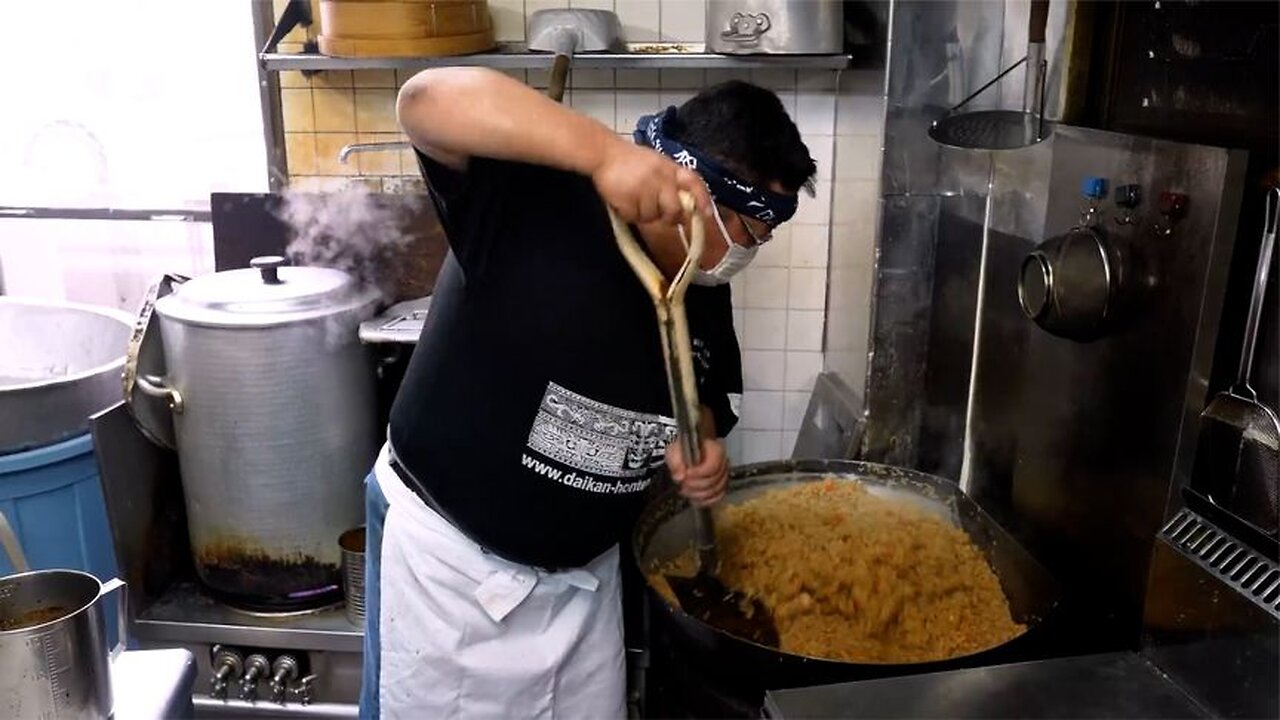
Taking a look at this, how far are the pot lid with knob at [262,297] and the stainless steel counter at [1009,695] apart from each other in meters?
1.56

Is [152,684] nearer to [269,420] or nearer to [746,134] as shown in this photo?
[269,420]

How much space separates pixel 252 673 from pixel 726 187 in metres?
1.91

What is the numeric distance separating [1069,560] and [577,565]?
93 centimetres

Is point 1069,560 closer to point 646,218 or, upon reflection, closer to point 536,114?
point 646,218

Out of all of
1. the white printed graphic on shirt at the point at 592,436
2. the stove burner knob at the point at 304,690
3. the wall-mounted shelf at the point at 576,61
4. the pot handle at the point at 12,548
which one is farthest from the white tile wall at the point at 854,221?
the pot handle at the point at 12,548

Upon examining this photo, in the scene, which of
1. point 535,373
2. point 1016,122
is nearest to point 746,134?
point 535,373

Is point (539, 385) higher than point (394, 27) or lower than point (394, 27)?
lower

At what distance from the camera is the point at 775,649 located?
1.62 meters

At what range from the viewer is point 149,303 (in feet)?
8.46

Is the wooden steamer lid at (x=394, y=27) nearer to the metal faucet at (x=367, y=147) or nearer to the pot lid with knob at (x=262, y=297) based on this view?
the metal faucet at (x=367, y=147)

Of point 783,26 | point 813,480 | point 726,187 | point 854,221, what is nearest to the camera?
point 726,187

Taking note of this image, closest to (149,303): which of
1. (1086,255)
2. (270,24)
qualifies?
(270,24)

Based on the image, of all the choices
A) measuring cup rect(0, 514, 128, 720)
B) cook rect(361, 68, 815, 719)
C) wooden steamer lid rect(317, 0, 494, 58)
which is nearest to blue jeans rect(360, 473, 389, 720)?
cook rect(361, 68, 815, 719)

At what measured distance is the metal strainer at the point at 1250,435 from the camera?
1365 millimetres
